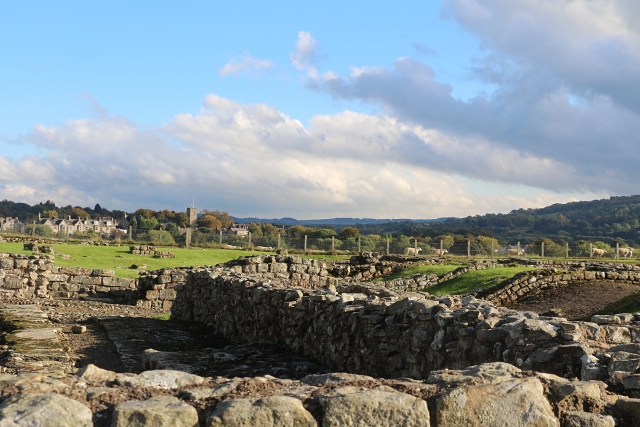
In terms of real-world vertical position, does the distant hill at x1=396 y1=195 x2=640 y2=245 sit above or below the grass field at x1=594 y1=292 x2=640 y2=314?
above

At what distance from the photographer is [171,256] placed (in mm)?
33188

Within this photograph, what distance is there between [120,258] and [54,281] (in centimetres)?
853

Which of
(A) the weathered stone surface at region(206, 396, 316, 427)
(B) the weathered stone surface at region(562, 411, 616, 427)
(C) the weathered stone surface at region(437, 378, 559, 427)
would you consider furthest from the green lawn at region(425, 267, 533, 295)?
(A) the weathered stone surface at region(206, 396, 316, 427)

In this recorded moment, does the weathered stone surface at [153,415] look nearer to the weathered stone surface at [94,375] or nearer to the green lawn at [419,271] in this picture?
the weathered stone surface at [94,375]

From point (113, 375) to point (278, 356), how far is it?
15.6ft

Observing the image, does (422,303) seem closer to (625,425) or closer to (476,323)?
(476,323)

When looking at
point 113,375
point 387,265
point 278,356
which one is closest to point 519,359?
point 113,375

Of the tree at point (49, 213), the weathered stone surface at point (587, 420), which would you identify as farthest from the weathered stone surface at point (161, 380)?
the tree at point (49, 213)

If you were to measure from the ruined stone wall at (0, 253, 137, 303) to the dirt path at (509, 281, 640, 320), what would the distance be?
12.5 metres

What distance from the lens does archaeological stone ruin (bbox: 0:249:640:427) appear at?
3568mm

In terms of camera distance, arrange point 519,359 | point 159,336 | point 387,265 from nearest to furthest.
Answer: point 519,359, point 159,336, point 387,265

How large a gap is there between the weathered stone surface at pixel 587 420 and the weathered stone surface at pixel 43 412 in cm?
277

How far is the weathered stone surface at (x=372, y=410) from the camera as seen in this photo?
3.57 meters

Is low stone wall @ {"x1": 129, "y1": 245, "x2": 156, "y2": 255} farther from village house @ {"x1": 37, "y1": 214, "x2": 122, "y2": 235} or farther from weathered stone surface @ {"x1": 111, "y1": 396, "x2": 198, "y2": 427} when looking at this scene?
weathered stone surface @ {"x1": 111, "y1": 396, "x2": 198, "y2": 427}
